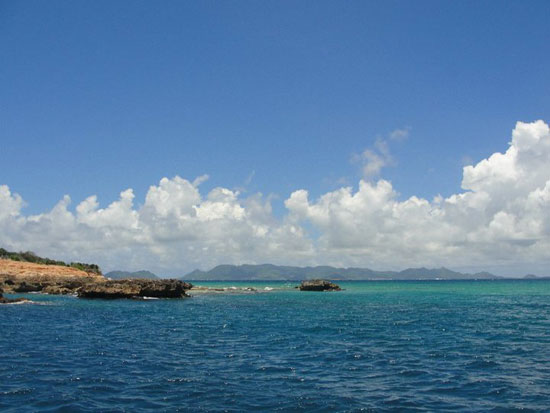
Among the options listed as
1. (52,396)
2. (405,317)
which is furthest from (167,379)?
(405,317)

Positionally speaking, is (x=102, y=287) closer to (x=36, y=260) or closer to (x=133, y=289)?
(x=133, y=289)

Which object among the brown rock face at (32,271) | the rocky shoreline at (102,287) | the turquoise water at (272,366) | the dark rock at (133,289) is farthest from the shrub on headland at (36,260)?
the turquoise water at (272,366)

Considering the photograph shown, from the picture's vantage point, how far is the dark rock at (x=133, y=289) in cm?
8519

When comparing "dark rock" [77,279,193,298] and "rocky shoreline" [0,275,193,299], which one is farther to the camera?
"rocky shoreline" [0,275,193,299]

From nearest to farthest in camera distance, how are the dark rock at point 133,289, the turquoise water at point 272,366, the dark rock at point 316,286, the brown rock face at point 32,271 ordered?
the turquoise water at point 272,366 < the dark rock at point 133,289 < the brown rock face at point 32,271 < the dark rock at point 316,286

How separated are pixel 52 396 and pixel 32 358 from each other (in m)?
10.0

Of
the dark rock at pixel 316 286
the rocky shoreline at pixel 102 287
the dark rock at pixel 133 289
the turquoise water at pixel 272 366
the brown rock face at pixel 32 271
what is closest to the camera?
the turquoise water at pixel 272 366

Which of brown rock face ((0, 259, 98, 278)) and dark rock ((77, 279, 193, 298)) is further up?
brown rock face ((0, 259, 98, 278))

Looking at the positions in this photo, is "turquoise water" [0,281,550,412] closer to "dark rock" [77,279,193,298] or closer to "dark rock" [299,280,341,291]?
"dark rock" [77,279,193,298]

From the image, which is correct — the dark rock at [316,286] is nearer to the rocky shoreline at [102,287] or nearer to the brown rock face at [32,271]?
the rocky shoreline at [102,287]

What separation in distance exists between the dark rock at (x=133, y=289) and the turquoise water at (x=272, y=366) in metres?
38.5

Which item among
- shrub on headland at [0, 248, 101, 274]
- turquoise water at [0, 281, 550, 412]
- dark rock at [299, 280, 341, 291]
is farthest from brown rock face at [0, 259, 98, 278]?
turquoise water at [0, 281, 550, 412]

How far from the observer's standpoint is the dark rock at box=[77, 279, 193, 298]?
85.2 m

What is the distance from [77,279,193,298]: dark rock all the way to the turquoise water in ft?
126
